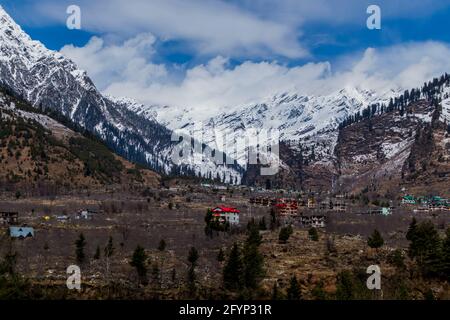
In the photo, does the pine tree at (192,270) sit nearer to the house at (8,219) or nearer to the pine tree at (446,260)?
the pine tree at (446,260)

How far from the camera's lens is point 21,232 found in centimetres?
10394

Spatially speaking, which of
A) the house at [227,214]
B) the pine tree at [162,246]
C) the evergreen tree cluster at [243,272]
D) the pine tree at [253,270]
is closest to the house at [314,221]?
the house at [227,214]

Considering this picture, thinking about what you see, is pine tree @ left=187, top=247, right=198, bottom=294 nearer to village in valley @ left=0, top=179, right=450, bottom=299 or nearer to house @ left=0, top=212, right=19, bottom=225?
village in valley @ left=0, top=179, right=450, bottom=299

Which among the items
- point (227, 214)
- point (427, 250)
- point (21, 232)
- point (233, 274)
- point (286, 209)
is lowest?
point (233, 274)

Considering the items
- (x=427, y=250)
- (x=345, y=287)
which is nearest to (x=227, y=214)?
(x=427, y=250)

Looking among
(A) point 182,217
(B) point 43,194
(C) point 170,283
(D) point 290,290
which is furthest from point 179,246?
(B) point 43,194

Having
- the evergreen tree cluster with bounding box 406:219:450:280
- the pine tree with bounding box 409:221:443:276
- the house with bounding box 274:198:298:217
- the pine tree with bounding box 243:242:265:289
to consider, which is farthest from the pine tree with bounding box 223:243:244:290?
the house with bounding box 274:198:298:217

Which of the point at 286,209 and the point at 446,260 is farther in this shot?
the point at 286,209

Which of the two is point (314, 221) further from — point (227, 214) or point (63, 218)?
point (63, 218)

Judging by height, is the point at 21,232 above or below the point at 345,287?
above

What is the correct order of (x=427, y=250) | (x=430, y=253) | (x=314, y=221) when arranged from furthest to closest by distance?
(x=314, y=221) → (x=427, y=250) → (x=430, y=253)

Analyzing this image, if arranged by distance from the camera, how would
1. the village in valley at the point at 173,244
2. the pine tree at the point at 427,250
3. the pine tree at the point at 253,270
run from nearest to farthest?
the pine tree at the point at 253,270 → the village in valley at the point at 173,244 → the pine tree at the point at 427,250

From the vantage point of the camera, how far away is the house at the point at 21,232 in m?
102
